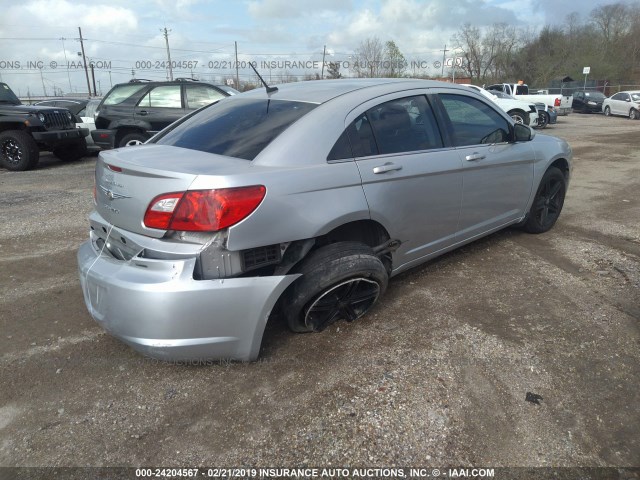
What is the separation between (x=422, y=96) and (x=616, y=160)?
9.01 m

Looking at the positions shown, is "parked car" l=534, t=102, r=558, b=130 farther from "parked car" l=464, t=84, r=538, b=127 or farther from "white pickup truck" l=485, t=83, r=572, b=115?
"parked car" l=464, t=84, r=538, b=127

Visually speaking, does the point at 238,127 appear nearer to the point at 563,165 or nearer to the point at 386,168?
the point at 386,168

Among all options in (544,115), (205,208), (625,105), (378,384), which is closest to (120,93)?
(205,208)

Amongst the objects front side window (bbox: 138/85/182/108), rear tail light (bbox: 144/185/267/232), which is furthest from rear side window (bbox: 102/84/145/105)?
rear tail light (bbox: 144/185/267/232)

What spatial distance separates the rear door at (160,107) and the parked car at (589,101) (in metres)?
29.1

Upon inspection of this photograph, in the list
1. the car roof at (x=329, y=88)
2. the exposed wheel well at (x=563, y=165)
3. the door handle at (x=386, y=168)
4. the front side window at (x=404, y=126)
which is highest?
the car roof at (x=329, y=88)

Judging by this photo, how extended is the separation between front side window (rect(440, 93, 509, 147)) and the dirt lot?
1118 mm

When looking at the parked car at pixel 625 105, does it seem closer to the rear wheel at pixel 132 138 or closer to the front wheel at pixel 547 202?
the front wheel at pixel 547 202

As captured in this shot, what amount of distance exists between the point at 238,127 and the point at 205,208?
85 cm

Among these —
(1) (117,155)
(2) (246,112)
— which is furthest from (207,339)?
(2) (246,112)

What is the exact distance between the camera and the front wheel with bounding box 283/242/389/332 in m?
2.59

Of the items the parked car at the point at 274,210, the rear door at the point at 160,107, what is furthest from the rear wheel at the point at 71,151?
the parked car at the point at 274,210

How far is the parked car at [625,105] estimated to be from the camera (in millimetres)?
24906

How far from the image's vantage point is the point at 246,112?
304cm
